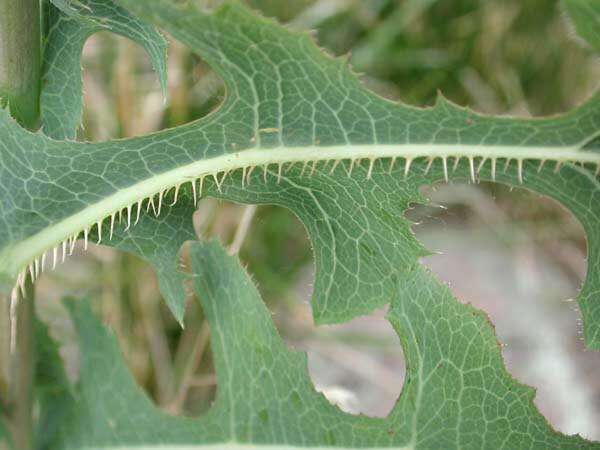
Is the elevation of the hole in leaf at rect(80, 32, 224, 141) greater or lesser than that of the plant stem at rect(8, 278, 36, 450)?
greater

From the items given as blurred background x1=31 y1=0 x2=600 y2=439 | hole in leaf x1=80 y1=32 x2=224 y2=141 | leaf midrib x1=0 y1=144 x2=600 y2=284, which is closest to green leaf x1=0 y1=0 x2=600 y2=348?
leaf midrib x1=0 y1=144 x2=600 y2=284

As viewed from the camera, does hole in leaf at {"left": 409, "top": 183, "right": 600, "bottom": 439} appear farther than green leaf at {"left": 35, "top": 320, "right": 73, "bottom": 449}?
Yes

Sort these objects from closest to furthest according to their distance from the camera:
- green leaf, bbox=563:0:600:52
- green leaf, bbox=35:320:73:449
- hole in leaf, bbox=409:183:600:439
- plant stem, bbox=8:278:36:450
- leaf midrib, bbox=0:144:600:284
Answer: green leaf, bbox=563:0:600:52 → leaf midrib, bbox=0:144:600:284 → plant stem, bbox=8:278:36:450 → green leaf, bbox=35:320:73:449 → hole in leaf, bbox=409:183:600:439

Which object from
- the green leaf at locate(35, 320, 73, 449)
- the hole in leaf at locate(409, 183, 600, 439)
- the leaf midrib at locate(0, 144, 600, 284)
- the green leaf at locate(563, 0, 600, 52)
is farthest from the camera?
the hole in leaf at locate(409, 183, 600, 439)

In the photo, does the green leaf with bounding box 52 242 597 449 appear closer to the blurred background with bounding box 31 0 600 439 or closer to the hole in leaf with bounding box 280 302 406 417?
the blurred background with bounding box 31 0 600 439

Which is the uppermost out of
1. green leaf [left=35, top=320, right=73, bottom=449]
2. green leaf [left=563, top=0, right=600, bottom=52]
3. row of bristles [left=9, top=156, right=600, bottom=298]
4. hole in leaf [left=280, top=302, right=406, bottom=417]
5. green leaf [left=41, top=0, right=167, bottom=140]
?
green leaf [left=563, top=0, right=600, bottom=52]

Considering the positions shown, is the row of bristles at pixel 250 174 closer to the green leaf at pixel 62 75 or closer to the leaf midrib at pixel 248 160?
the leaf midrib at pixel 248 160

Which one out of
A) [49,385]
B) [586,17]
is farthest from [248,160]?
[49,385]
